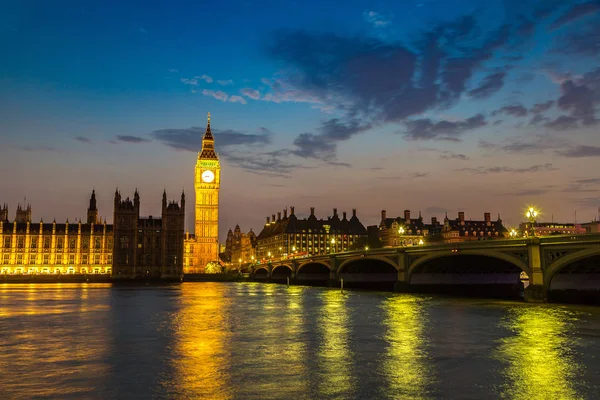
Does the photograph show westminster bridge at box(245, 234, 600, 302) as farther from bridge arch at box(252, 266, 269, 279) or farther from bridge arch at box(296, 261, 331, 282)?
bridge arch at box(252, 266, 269, 279)

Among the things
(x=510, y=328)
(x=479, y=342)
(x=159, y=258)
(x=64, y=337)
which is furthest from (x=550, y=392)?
(x=159, y=258)

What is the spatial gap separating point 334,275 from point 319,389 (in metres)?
94.9

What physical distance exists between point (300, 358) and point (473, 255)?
54.2 metres

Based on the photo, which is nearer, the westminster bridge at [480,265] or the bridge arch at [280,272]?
the westminster bridge at [480,265]

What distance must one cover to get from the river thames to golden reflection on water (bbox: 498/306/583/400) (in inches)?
Answer: 2.2

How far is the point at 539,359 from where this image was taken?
23656 mm

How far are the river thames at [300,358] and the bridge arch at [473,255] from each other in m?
17.7

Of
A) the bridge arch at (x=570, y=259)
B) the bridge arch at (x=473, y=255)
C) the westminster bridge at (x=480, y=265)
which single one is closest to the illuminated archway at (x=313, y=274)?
the westminster bridge at (x=480, y=265)

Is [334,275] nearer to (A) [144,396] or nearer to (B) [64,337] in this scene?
(B) [64,337]

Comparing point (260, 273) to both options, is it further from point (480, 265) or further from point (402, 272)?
point (480, 265)

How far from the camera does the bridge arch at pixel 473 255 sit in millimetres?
59594

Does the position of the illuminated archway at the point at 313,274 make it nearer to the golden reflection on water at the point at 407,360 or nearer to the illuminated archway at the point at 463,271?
the illuminated archway at the point at 463,271

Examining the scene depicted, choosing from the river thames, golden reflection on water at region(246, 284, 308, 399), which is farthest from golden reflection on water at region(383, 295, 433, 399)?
golden reflection on water at region(246, 284, 308, 399)

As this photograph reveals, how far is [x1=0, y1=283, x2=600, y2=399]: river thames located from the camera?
17.7 m
